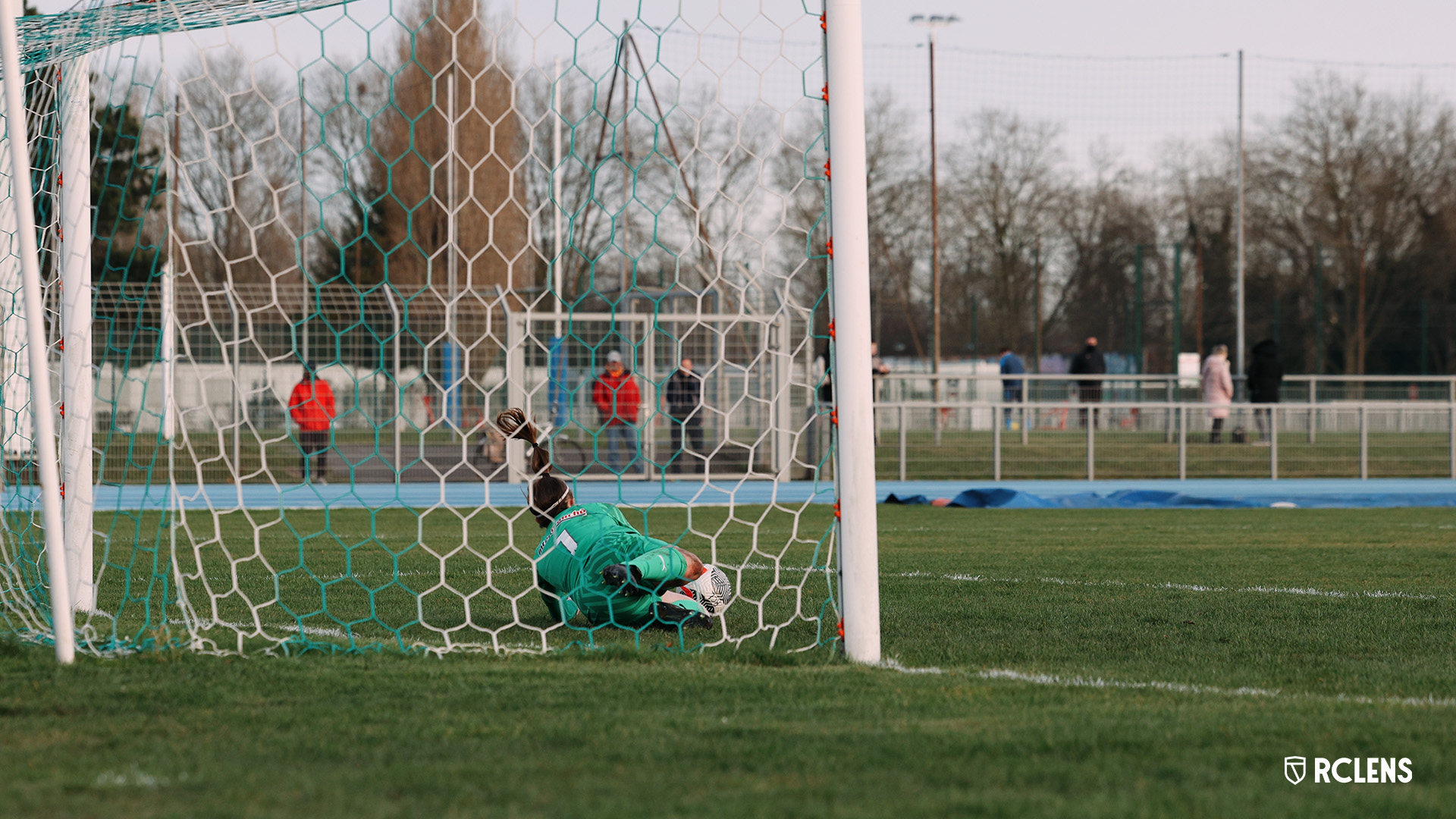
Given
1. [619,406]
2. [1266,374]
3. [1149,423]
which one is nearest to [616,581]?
[619,406]

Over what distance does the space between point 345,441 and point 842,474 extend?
40.5ft

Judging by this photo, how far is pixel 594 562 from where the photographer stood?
462 centimetres

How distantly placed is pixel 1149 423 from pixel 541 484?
37.3ft

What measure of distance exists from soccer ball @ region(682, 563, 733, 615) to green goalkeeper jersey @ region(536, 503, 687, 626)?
15 centimetres

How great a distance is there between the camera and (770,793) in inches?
102

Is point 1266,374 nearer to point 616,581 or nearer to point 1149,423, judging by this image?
point 1149,423

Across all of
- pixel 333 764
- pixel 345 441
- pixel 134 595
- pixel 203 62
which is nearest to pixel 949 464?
pixel 345 441

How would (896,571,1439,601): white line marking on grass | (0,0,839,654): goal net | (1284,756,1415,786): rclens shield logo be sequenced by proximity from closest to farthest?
1. (1284,756,1415,786): rclens shield logo
2. (0,0,839,654): goal net
3. (896,571,1439,601): white line marking on grass

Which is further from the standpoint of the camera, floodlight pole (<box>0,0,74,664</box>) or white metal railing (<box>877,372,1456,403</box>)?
white metal railing (<box>877,372,1456,403</box>)

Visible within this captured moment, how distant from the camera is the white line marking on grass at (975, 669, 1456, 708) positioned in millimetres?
3566

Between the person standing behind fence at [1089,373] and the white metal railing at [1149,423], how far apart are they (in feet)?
0.14

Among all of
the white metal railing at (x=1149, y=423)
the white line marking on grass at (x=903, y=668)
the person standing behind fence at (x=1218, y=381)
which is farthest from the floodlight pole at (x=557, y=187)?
the person standing behind fence at (x=1218, y=381)

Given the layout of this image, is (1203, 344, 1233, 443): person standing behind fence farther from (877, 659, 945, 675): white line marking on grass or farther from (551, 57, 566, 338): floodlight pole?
(877, 659, 945, 675): white line marking on grass

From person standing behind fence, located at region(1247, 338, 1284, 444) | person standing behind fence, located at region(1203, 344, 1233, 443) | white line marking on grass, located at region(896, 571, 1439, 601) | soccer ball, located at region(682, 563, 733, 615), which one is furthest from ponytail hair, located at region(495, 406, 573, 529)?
person standing behind fence, located at region(1247, 338, 1284, 444)
